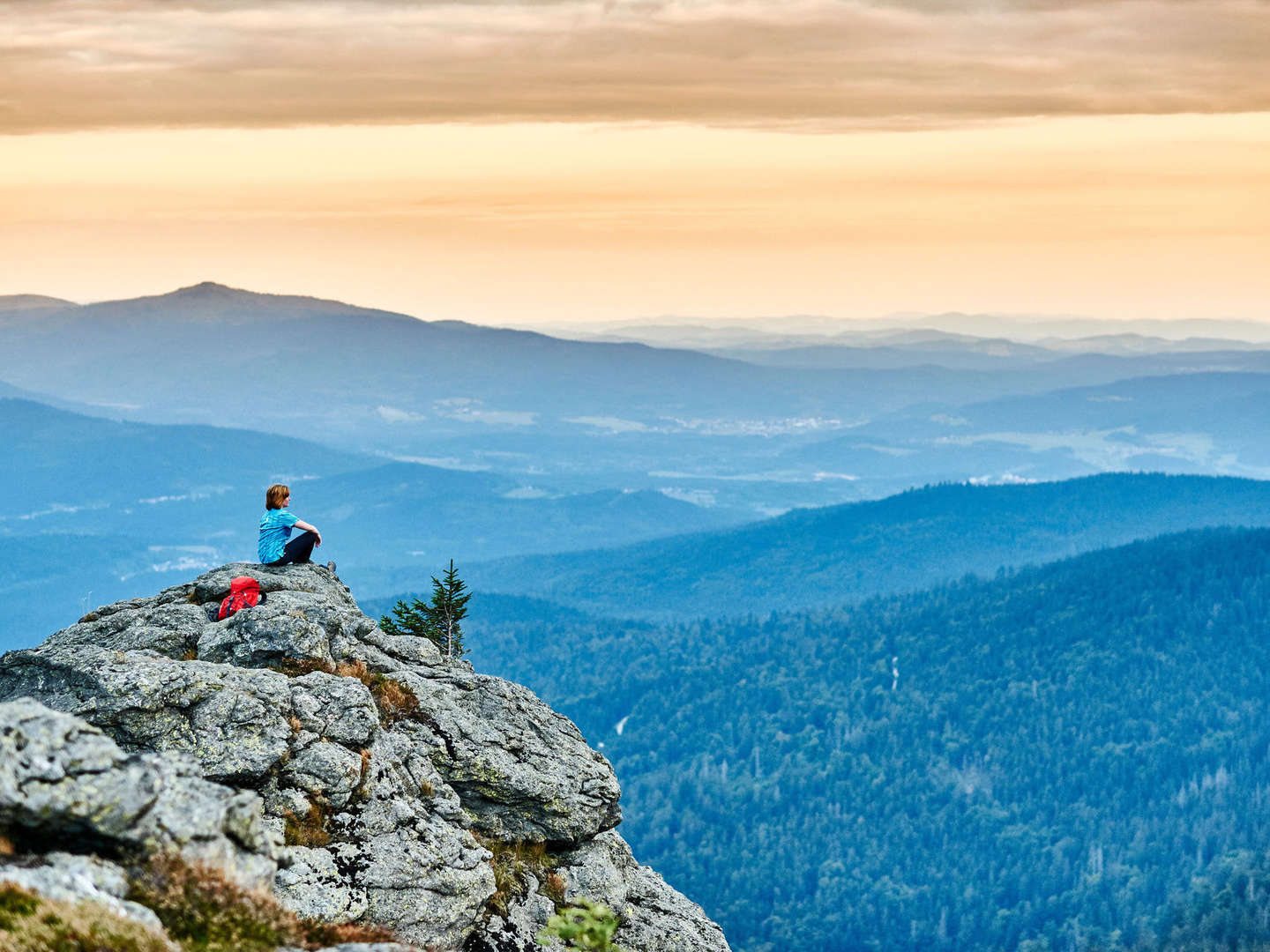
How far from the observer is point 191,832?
73.3 ft

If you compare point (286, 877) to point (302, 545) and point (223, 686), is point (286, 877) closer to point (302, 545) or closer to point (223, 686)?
point (223, 686)

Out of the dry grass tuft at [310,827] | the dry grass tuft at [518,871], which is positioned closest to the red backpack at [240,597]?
the dry grass tuft at [310,827]

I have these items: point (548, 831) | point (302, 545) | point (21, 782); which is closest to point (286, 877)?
point (21, 782)

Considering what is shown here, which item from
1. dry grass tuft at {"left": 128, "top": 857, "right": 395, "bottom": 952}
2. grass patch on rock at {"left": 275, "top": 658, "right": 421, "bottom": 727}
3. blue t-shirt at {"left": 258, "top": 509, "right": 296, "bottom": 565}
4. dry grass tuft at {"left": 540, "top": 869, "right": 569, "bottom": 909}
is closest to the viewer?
dry grass tuft at {"left": 128, "top": 857, "right": 395, "bottom": 952}

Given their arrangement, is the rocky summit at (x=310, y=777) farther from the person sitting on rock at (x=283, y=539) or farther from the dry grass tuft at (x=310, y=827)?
the person sitting on rock at (x=283, y=539)

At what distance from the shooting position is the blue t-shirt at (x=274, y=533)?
37.9 meters

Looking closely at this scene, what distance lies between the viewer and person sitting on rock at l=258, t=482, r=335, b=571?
3772 centimetres

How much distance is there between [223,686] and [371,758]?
3670 millimetres

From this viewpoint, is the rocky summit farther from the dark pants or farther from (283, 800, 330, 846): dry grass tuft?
the dark pants

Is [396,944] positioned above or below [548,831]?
above

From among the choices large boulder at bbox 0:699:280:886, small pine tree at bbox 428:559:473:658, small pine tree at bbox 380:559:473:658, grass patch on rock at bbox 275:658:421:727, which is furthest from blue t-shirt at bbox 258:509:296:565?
small pine tree at bbox 428:559:473:658

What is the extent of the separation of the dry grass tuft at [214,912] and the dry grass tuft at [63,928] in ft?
2.98

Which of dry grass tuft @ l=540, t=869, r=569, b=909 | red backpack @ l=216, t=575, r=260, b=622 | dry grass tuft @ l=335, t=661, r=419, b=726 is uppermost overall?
red backpack @ l=216, t=575, r=260, b=622

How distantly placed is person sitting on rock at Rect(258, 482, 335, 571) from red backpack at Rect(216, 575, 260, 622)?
2.22 m
